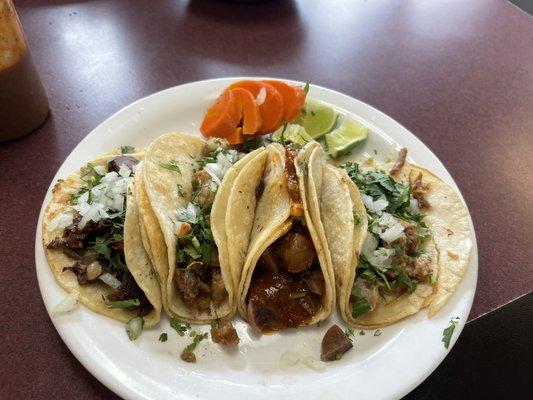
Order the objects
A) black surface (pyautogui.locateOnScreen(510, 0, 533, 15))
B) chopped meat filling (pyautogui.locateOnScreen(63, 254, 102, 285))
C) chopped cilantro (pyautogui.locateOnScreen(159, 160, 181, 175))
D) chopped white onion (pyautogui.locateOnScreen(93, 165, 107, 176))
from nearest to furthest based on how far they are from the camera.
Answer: chopped meat filling (pyautogui.locateOnScreen(63, 254, 102, 285)), chopped cilantro (pyautogui.locateOnScreen(159, 160, 181, 175)), chopped white onion (pyautogui.locateOnScreen(93, 165, 107, 176)), black surface (pyautogui.locateOnScreen(510, 0, 533, 15))

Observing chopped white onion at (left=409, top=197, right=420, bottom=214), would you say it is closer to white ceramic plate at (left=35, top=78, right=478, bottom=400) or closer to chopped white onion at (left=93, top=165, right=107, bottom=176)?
white ceramic plate at (left=35, top=78, right=478, bottom=400)

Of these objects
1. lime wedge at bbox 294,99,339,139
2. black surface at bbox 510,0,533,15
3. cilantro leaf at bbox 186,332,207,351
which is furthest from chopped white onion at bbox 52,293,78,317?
black surface at bbox 510,0,533,15

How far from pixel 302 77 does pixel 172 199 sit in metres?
1.81

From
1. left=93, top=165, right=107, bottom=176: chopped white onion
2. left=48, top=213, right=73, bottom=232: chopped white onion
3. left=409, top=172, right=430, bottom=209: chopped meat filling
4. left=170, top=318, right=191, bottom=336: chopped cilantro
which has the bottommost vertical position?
left=170, top=318, right=191, bottom=336: chopped cilantro

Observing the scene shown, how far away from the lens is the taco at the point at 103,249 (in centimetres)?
190

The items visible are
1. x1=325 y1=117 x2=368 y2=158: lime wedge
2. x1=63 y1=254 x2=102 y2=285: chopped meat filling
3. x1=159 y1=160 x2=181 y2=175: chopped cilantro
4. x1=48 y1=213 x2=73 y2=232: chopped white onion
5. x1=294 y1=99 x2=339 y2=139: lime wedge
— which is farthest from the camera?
x1=294 y1=99 x2=339 y2=139: lime wedge

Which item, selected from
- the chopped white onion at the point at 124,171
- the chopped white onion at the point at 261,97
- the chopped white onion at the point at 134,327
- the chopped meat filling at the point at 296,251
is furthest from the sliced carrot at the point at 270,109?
the chopped white onion at the point at 134,327

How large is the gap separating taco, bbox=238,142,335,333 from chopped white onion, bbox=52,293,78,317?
2.24 feet

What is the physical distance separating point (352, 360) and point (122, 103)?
231 centimetres

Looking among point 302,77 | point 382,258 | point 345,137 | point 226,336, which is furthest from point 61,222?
point 302,77

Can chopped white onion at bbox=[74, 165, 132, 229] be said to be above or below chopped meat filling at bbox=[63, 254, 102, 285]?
above

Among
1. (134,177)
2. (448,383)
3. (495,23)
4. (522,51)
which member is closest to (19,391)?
(134,177)

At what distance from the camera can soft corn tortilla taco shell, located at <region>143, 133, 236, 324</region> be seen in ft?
6.20

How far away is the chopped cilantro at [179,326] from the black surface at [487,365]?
0.98m
